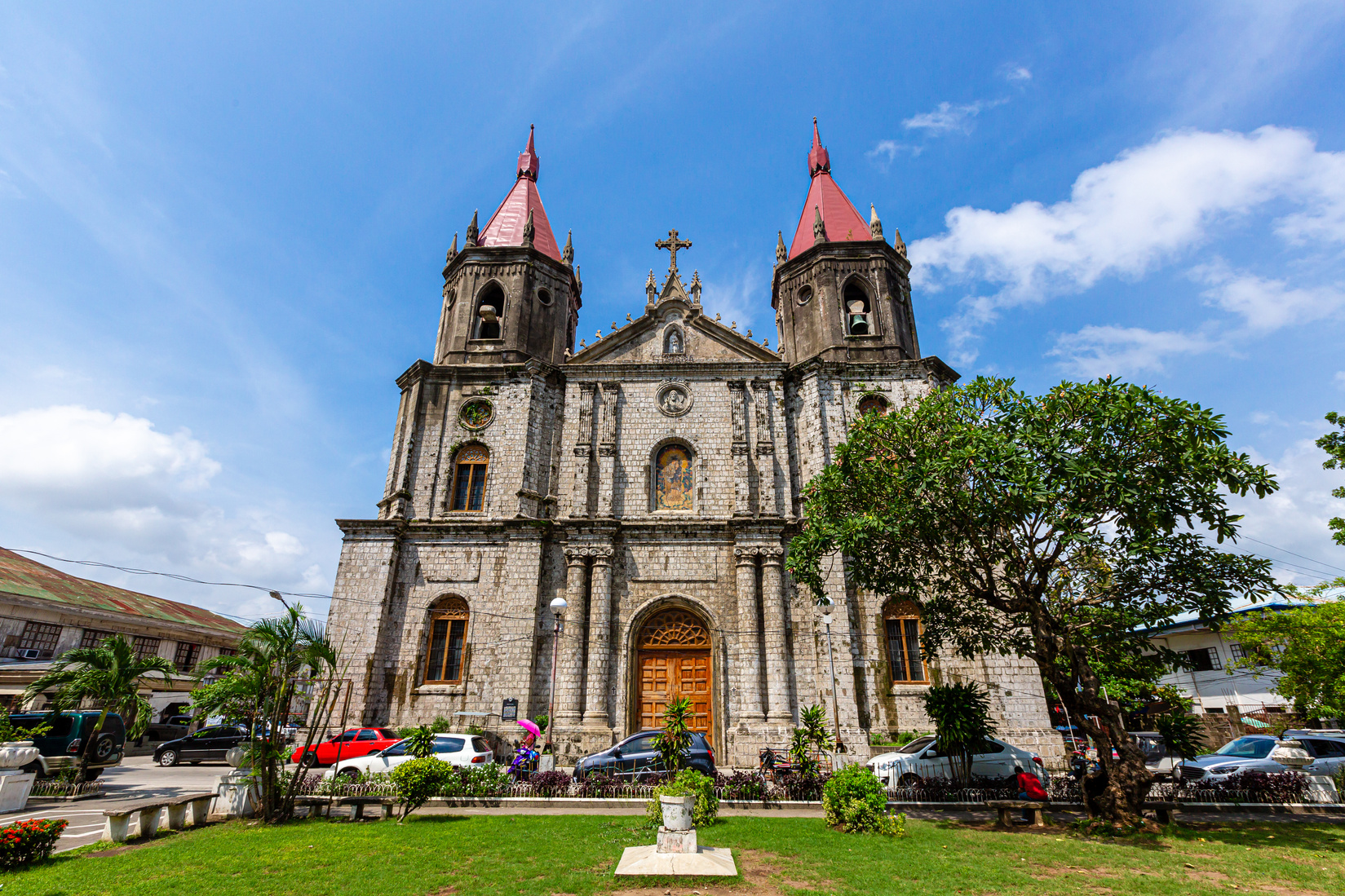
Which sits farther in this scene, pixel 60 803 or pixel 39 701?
pixel 39 701

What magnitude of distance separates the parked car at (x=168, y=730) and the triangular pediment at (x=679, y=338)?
74.1 feet

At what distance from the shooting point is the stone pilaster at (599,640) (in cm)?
1878

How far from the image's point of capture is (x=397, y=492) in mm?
21859

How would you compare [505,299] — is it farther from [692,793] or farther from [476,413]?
[692,793]

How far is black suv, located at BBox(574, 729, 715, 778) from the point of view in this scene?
46.2 ft

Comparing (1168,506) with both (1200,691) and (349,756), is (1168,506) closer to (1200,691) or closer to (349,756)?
(349,756)

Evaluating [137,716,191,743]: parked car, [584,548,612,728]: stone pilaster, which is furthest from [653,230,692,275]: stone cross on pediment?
[137,716,191,743]: parked car

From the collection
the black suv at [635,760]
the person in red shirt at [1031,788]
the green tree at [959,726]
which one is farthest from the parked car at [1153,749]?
the black suv at [635,760]

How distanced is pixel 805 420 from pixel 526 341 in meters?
11.0

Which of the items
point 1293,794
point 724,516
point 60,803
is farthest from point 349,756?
point 1293,794

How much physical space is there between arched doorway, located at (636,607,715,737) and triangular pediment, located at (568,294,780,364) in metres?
9.39

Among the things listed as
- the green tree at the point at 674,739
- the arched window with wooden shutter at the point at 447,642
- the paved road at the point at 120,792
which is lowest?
the paved road at the point at 120,792

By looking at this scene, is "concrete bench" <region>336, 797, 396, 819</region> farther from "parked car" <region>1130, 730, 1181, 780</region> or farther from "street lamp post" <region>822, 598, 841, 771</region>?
"parked car" <region>1130, 730, 1181, 780</region>

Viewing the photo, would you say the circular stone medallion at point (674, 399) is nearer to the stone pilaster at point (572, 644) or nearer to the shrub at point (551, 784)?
the stone pilaster at point (572, 644)
